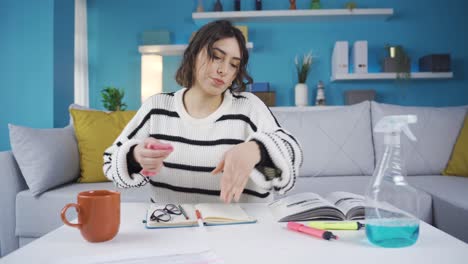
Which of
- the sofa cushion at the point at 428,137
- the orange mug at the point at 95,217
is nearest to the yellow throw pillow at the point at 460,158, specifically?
the sofa cushion at the point at 428,137

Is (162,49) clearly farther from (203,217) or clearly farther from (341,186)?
(203,217)

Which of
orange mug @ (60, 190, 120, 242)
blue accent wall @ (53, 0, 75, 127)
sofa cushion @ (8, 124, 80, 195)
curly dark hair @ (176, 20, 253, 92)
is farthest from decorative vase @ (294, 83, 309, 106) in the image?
orange mug @ (60, 190, 120, 242)

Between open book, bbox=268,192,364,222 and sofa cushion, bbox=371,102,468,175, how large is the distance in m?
1.49

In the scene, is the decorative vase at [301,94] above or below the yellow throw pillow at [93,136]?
above

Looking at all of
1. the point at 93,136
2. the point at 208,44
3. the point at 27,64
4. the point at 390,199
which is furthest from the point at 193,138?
the point at 27,64

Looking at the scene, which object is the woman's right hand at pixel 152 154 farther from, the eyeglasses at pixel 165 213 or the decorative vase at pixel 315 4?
the decorative vase at pixel 315 4

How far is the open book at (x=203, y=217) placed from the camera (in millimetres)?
789

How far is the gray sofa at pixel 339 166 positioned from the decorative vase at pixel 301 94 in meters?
1.08

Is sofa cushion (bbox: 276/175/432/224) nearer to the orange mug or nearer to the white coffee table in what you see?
the white coffee table

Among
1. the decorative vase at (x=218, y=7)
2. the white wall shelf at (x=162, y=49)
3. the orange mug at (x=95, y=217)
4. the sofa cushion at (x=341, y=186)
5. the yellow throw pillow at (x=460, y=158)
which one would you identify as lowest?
the sofa cushion at (x=341, y=186)

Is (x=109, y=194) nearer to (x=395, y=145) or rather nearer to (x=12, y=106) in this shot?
(x=395, y=145)

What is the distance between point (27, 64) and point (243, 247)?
125 inches

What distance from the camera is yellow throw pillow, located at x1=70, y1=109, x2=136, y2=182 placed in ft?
7.02

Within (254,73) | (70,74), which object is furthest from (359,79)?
(70,74)
